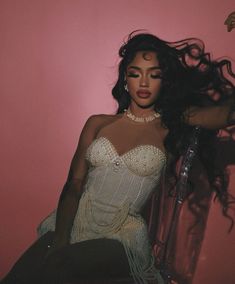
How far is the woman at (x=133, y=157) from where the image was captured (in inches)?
65.6

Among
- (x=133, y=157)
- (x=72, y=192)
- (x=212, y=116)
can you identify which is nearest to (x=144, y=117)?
(x=133, y=157)

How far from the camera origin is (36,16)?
2.30 metres

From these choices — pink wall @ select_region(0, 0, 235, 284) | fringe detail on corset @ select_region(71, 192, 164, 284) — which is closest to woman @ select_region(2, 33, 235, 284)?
fringe detail on corset @ select_region(71, 192, 164, 284)

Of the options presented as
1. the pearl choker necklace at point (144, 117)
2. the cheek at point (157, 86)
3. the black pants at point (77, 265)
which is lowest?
the black pants at point (77, 265)

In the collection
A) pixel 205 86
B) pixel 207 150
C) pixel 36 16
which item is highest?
pixel 36 16

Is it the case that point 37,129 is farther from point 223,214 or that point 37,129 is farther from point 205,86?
point 223,214

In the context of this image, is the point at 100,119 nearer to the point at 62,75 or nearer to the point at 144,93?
the point at 144,93

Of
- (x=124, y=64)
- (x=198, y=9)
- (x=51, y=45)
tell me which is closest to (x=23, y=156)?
(x=51, y=45)

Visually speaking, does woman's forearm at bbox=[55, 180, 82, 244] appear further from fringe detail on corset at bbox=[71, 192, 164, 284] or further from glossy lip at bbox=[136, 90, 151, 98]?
glossy lip at bbox=[136, 90, 151, 98]

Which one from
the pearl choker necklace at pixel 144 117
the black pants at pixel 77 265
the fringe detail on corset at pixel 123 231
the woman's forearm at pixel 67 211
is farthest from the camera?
the pearl choker necklace at pixel 144 117

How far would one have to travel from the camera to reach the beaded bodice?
1.81 m

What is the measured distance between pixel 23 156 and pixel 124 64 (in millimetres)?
807

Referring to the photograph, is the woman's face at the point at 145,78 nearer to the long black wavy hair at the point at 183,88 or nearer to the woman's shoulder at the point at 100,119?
the long black wavy hair at the point at 183,88

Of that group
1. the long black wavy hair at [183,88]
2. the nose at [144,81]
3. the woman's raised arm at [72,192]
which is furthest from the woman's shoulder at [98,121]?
the nose at [144,81]
